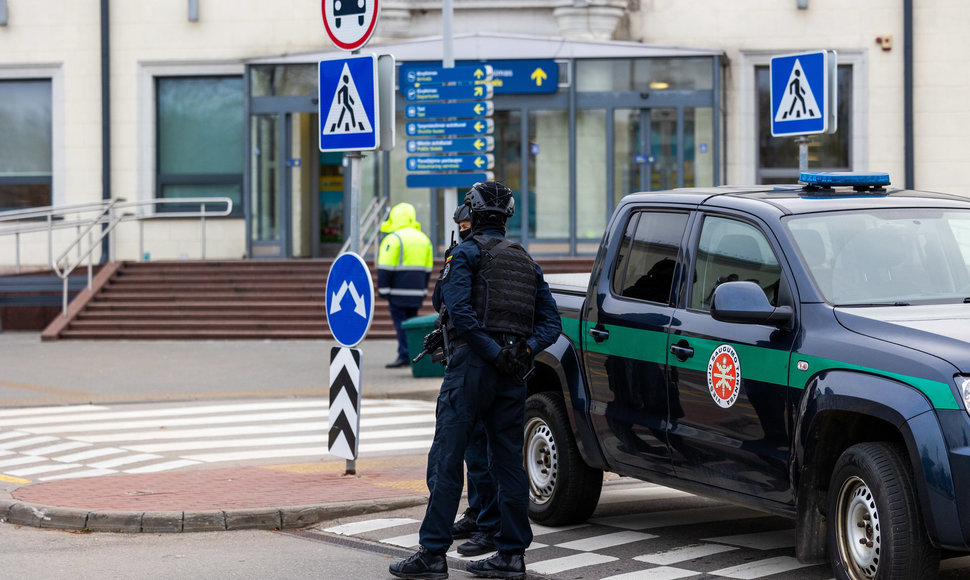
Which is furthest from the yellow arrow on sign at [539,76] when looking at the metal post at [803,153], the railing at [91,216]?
the metal post at [803,153]

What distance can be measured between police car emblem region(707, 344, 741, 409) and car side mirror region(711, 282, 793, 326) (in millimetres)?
324

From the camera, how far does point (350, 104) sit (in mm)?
9828

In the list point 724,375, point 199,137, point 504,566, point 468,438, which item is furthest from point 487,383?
point 199,137

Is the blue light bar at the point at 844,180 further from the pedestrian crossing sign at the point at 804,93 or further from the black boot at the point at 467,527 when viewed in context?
the pedestrian crossing sign at the point at 804,93

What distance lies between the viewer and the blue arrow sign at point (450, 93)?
15.8m

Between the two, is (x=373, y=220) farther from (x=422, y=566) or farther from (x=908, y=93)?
(x=422, y=566)

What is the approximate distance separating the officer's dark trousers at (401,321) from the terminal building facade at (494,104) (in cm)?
929

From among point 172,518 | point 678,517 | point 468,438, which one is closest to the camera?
point 468,438

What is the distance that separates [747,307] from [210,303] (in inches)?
707

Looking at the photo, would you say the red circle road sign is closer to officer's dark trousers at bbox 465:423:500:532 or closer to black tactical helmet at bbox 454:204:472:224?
black tactical helmet at bbox 454:204:472:224

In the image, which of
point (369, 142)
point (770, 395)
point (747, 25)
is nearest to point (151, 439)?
point (369, 142)

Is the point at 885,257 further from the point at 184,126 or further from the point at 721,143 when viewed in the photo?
the point at 184,126

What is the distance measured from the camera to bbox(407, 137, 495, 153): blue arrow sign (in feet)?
52.1

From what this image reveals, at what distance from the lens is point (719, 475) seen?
6.88m
